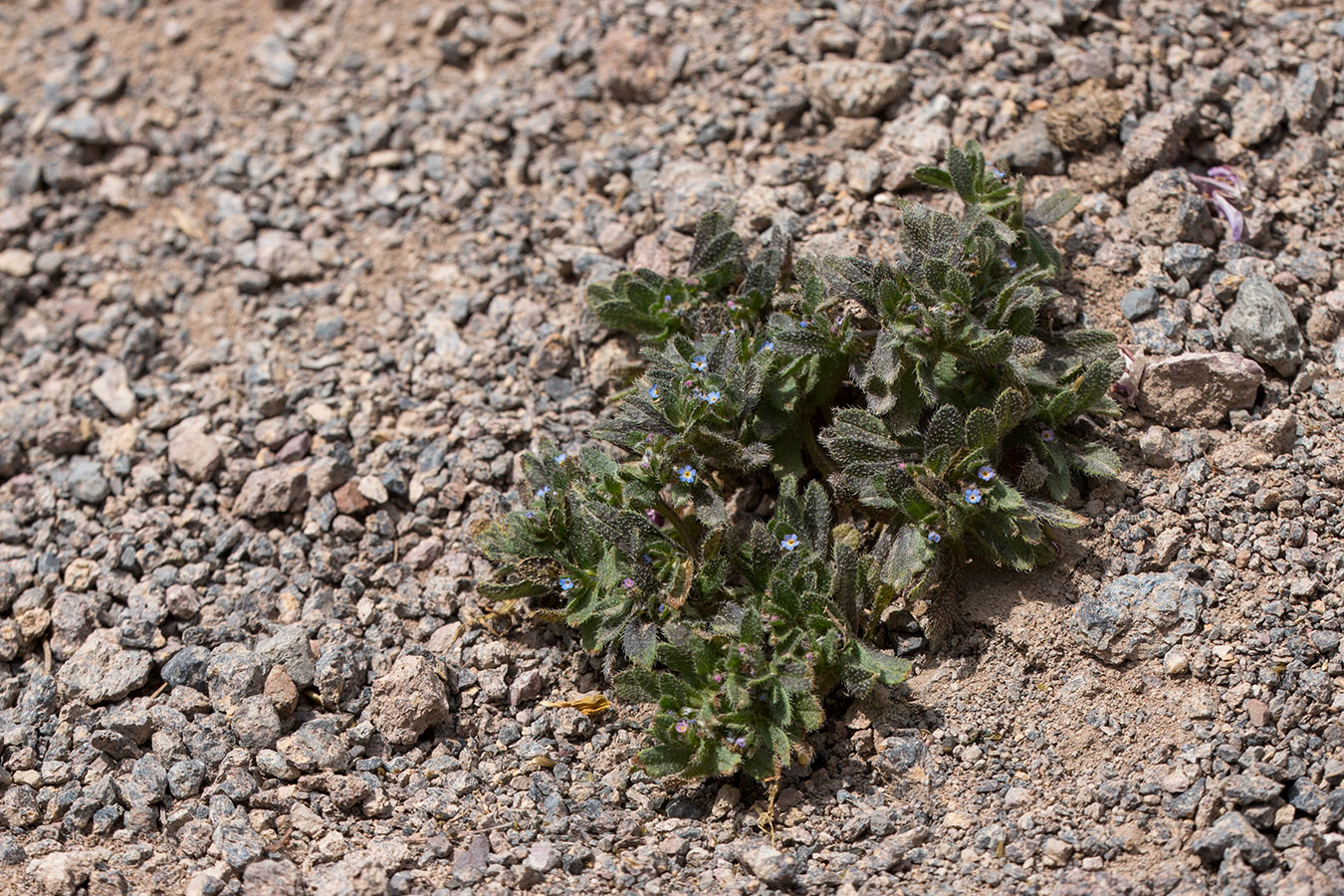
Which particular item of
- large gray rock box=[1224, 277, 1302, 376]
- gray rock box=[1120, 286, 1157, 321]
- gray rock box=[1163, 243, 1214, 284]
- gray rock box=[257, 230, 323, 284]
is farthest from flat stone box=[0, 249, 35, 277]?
large gray rock box=[1224, 277, 1302, 376]

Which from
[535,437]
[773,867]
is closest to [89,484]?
[535,437]

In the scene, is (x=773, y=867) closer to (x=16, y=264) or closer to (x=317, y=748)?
(x=317, y=748)

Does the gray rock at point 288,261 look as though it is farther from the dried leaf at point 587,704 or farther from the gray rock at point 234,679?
the dried leaf at point 587,704

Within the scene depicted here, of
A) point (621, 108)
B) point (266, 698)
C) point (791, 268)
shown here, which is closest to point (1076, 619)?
point (791, 268)

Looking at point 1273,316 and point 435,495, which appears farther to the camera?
point 435,495

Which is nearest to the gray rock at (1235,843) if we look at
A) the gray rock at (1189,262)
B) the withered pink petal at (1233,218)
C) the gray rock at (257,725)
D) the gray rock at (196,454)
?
the gray rock at (1189,262)

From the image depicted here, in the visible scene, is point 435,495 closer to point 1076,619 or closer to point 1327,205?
point 1076,619
